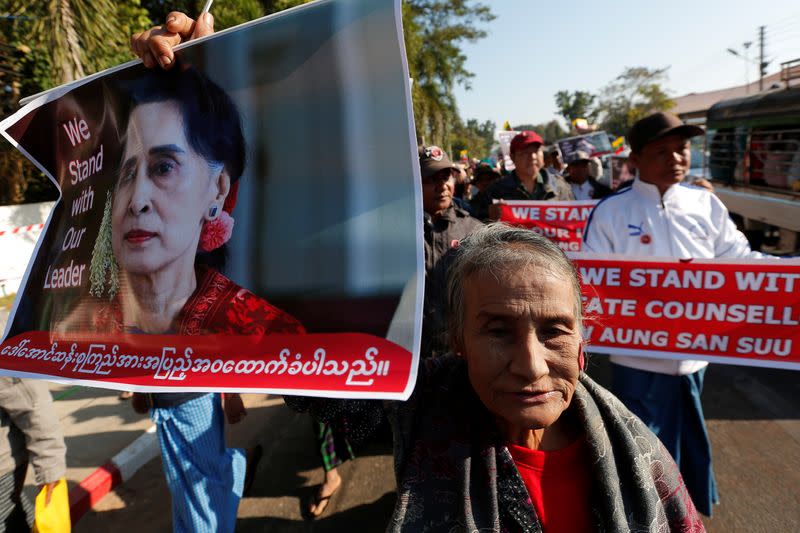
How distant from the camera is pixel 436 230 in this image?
286cm

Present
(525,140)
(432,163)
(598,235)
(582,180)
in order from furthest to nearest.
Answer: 1. (582,180)
2. (525,140)
3. (432,163)
4. (598,235)

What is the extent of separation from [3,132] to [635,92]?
49.9 m

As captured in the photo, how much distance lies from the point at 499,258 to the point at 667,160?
5.58 feet

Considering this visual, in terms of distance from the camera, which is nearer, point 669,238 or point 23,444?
point 23,444

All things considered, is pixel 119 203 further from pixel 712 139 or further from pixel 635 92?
pixel 635 92

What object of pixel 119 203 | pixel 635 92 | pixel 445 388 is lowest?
pixel 445 388

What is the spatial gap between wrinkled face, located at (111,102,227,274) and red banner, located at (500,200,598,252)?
121 inches

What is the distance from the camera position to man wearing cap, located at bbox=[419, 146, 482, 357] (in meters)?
2.75

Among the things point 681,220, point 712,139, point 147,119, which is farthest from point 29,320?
point 712,139

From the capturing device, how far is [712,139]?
838 cm

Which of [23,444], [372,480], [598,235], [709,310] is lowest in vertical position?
[372,480]

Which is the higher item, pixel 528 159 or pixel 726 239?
pixel 528 159

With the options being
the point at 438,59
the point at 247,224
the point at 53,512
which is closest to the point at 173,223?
the point at 247,224

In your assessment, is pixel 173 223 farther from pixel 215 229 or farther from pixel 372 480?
pixel 372 480
